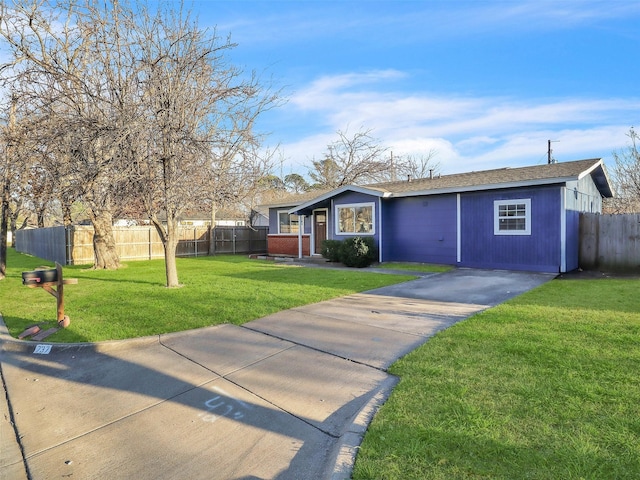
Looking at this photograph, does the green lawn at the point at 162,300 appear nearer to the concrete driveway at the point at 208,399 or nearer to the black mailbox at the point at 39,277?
the concrete driveway at the point at 208,399

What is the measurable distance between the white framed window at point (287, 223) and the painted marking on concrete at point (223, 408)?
57.1 ft

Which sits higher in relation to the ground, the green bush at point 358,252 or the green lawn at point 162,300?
the green bush at point 358,252

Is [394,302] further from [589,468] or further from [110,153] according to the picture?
[110,153]

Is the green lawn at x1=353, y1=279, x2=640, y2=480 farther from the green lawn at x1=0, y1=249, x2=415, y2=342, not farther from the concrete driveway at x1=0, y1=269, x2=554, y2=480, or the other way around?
the green lawn at x1=0, y1=249, x2=415, y2=342

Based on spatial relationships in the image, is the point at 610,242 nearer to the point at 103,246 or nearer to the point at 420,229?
the point at 420,229

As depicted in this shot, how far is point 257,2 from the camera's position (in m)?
9.24

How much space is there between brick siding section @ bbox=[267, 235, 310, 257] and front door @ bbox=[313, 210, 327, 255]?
0.64 metres

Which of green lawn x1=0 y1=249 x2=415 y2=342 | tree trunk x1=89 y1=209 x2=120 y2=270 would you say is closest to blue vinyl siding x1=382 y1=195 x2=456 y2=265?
green lawn x1=0 y1=249 x2=415 y2=342

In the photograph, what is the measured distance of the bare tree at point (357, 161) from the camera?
3009 centimetres

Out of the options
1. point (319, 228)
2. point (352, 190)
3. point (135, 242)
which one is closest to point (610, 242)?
point (352, 190)

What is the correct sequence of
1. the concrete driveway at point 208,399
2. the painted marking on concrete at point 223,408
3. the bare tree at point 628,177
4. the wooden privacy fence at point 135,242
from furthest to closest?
the bare tree at point 628,177
the wooden privacy fence at point 135,242
the painted marking on concrete at point 223,408
the concrete driveway at point 208,399

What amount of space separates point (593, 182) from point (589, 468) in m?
15.9

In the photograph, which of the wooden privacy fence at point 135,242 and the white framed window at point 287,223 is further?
the white framed window at point 287,223

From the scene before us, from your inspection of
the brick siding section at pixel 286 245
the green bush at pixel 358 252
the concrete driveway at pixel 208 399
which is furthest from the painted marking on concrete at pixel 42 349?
the brick siding section at pixel 286 245
